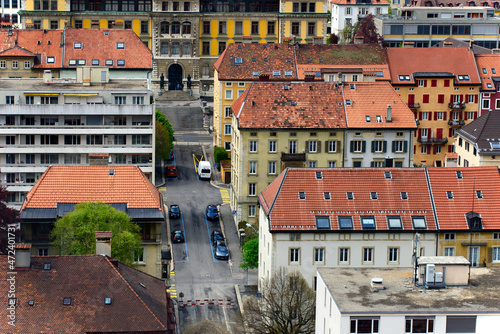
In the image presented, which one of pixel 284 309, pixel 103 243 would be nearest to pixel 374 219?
pixel 284 309

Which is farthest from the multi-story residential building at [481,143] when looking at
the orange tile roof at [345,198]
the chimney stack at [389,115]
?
the orange tile roof at [345,198]

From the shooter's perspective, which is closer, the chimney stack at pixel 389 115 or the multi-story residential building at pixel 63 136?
the multi-story residential building at pixel 63 136

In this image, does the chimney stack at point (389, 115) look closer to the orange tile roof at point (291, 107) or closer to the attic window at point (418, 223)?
the orange tile roof at point (291, 107)

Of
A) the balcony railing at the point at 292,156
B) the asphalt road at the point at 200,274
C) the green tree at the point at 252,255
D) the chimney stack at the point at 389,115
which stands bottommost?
the asphalt road at the point at 200,274

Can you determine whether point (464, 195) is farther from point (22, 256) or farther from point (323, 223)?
point (22, 256)

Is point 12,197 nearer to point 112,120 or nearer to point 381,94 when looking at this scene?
point 112,120
